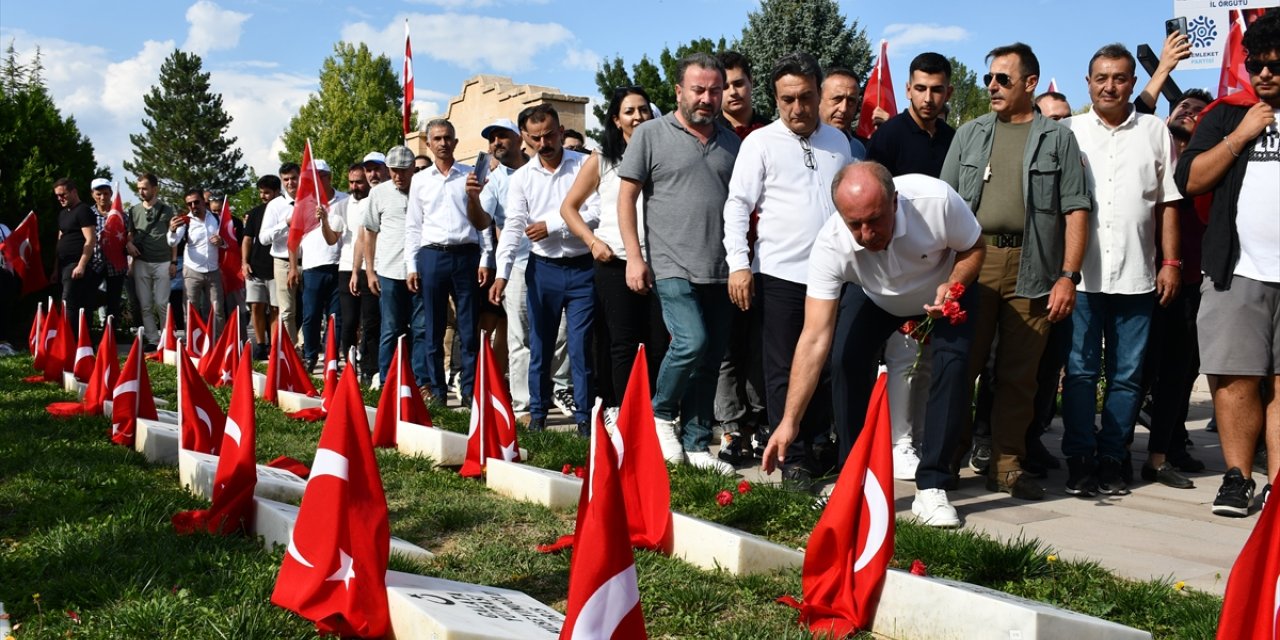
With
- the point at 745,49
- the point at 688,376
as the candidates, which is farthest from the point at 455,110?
the point at 688,376

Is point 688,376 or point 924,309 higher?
point 924,309

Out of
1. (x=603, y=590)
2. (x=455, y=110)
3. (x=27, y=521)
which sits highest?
(x=455, y=110)

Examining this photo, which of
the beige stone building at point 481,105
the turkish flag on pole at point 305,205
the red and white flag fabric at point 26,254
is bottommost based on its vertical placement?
the red and white flag fabric at point 26,254

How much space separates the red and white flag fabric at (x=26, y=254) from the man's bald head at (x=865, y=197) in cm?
1234

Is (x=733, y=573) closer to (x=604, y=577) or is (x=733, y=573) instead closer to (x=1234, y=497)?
(x=604, y=577)

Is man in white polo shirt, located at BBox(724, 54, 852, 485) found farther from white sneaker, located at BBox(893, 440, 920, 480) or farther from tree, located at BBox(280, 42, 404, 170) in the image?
tree, located at BBox(280, 42, 404, 170)

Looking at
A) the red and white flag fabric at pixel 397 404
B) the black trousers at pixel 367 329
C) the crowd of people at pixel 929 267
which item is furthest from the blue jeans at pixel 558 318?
the black trousers at pixel 367 329

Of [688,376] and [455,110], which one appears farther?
[455,110]

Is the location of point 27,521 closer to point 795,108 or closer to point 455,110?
point 795,108

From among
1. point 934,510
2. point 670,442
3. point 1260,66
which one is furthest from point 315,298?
point 1260,66

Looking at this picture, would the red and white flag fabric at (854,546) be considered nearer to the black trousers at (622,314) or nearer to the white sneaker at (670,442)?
the white sneaker at (670,442)

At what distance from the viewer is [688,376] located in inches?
256

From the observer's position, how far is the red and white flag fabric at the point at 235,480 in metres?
4.82

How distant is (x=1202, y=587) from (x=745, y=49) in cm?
3592
